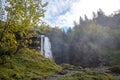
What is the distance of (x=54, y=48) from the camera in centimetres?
4975

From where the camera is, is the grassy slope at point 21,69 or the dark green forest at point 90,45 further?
the dark green forest at point 90,45

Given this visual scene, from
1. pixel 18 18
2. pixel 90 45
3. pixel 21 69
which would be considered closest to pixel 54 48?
pixel 90 45

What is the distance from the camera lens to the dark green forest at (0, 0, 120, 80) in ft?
34.0

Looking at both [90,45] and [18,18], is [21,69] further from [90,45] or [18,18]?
[90,45]

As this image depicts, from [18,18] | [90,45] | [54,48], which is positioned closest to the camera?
[18,18]

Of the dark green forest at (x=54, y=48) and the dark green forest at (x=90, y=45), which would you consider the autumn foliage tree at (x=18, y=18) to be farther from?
the dark green forest at (x=90, y=45)

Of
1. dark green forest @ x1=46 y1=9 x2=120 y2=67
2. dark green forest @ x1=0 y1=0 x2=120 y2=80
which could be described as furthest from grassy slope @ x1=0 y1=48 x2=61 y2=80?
dark green forest @ x1=46 y1=9 x2=120 y2=67

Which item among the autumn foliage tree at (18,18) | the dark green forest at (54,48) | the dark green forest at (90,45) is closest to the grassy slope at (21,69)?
the dark green forest at (54,48)

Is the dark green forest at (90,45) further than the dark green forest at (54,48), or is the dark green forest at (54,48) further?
the dark green forest at (90,45)

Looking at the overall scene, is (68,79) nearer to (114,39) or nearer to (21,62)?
(21,62)

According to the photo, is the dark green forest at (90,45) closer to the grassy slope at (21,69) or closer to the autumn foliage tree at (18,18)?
the grassy slope at (21,69)

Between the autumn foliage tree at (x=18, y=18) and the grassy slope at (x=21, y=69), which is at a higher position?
the autumn foliage tree at (x=18, y=18)

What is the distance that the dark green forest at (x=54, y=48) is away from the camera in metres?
10.4

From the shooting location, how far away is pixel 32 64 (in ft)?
45.9
